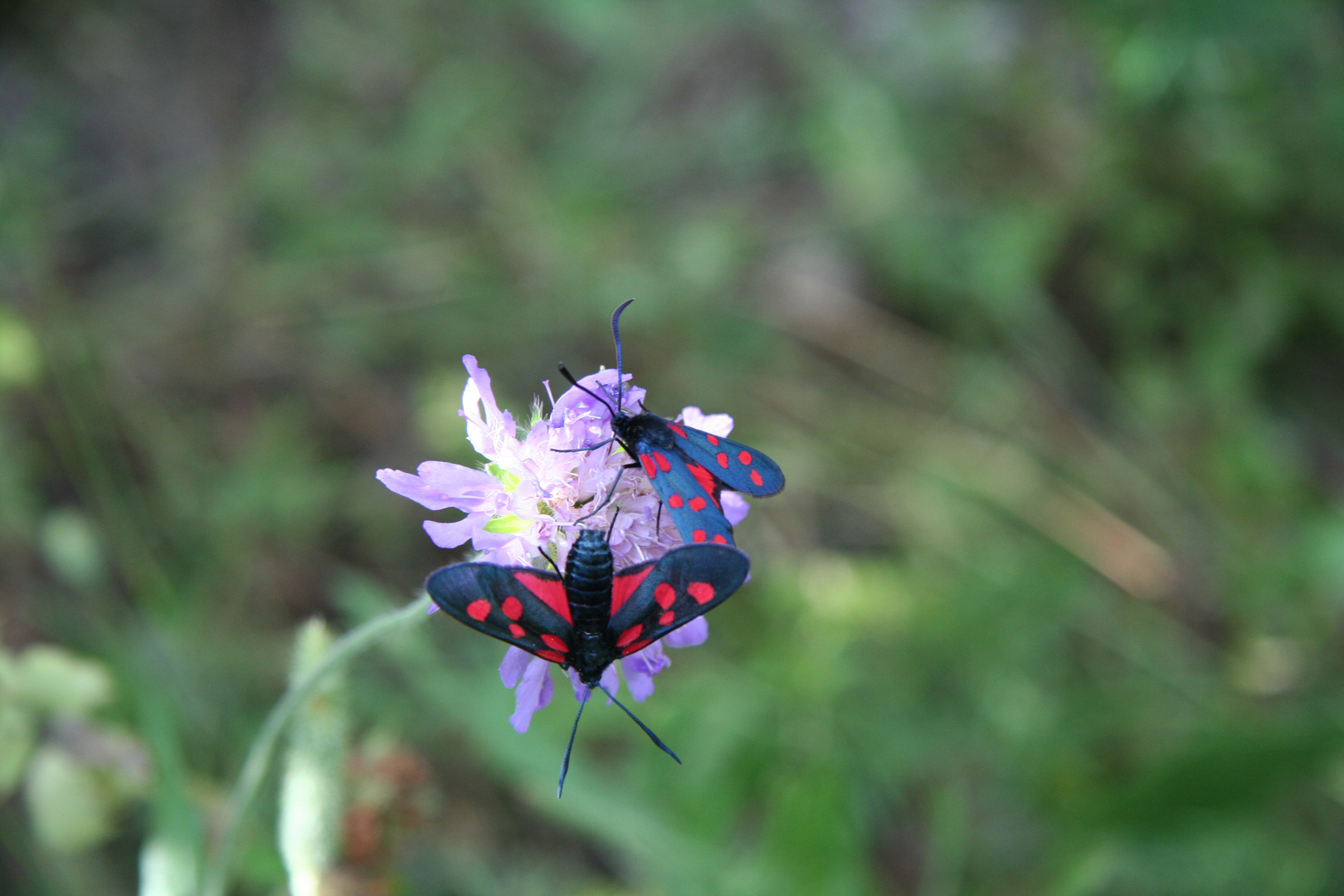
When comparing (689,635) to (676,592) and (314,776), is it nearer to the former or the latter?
(676,592)

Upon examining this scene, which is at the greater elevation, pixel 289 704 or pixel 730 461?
pixel 730 461

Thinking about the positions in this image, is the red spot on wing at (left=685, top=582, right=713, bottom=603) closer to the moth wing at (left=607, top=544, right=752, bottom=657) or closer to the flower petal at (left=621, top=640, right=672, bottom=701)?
the moth wing at (left=607, top=544, right=752, bottom=657)

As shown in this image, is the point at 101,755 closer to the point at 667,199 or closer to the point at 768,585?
the point at 768,585

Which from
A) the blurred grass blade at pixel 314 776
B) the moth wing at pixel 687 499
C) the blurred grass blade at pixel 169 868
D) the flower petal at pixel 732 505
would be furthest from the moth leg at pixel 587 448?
the blurred grass blade at pixel 169 868

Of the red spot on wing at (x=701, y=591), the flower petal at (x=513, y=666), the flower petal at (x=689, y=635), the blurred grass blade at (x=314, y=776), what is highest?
the flower petal at (x=689, y=635)

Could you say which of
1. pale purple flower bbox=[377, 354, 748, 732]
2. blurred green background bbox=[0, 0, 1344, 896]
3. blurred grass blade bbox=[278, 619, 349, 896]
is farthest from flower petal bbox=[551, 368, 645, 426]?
blurred green background bbox=[0, 0, 1344, 896]

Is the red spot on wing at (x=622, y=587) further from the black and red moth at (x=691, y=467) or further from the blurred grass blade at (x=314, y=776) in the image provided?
the blurred grass blade at (x=314, y=776)

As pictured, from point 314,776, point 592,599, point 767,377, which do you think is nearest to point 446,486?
point 592,599
